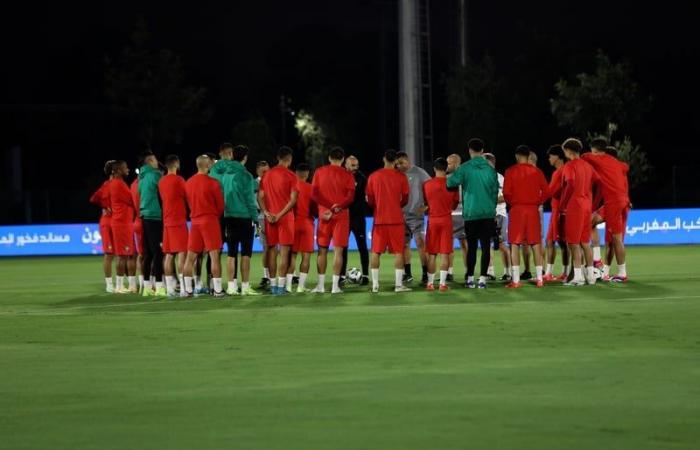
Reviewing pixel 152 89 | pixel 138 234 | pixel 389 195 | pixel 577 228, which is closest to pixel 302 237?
pixel 389 195

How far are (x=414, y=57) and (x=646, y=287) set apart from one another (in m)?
14.2

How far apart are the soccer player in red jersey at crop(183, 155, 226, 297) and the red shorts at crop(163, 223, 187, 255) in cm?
21

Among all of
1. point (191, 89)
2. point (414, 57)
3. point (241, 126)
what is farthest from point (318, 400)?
point (241, 126)

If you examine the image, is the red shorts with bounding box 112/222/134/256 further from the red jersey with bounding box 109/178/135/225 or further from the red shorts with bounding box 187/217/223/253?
the red shorts with bounding box 187/217/223/253

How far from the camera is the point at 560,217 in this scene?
64.5ft

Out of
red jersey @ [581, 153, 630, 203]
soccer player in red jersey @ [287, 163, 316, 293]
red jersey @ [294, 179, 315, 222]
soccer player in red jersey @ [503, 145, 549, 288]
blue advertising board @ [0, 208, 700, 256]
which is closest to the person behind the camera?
soccer player in red jersey @ [503, 145, 549, 288]

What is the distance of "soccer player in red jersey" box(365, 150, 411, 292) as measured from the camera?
18969 mm

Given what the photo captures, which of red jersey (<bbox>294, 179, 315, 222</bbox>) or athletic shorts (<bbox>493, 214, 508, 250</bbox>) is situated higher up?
red jersey (<bbox>294, 179, 315, 222</bbox>)

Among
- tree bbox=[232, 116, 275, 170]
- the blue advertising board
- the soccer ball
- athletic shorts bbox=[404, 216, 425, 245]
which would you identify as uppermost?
tree bbox=[232, 116, 275, 170]

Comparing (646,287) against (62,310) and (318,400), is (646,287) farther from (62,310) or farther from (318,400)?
(318,400)

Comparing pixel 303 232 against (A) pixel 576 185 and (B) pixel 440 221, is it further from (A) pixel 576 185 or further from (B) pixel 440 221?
(A) pixel 576 185

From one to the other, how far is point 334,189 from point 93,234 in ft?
74.6

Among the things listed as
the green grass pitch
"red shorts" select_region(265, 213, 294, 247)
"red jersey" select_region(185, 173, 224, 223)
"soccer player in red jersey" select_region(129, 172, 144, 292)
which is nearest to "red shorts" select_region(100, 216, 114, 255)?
"soccer player in red jersey" select_region(129, 172, 144, 292)

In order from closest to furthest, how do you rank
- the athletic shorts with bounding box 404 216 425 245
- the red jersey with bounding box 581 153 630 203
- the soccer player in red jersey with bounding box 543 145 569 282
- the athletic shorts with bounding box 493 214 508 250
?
the soccer player in red jersey with bounding box 543 145 569 282 → the red jersey with bounding box 581 153 630 203 → the athletic shorts with bounding box 404 216 425 245 → the athletic shorts with bounding box 493 214 508 250
